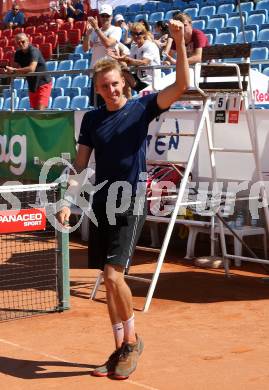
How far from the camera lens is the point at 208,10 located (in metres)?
21.1

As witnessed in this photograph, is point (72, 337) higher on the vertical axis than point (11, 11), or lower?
lower

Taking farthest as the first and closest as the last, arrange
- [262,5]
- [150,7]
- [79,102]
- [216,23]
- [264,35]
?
[150,7]
[262,5]
[216,23]
[264,35]
[79,102]

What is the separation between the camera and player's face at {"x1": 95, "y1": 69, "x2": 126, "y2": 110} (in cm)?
609

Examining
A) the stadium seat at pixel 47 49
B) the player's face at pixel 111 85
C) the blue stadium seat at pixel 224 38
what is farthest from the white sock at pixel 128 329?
the stadium seat at pixel 47 49

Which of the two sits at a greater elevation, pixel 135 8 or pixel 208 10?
pixel 135 8

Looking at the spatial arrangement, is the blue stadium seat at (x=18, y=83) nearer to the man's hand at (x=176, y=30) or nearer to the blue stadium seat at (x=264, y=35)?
the blue stadium seat at (x=264, y=35)

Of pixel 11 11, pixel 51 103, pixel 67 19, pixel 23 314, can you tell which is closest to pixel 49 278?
pixel 23 314

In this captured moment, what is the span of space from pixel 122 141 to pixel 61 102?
1042cm

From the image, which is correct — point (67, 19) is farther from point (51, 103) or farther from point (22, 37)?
point (22, 37)

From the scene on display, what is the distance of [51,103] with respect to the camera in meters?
17.1

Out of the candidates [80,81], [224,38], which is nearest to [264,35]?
[224,38]

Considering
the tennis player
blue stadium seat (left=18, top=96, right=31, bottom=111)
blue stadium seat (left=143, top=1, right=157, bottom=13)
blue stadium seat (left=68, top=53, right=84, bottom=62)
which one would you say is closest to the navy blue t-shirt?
the tennis player

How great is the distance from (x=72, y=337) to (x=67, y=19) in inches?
763

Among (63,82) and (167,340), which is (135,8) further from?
(167,340)
